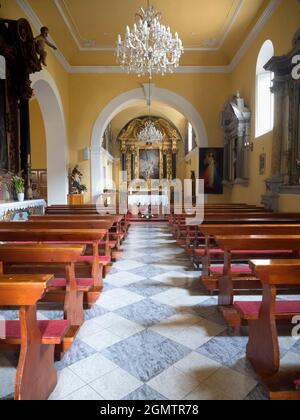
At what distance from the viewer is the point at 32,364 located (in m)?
1.39

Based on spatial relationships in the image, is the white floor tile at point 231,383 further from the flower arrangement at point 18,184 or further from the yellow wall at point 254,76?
the flower arrangement at point 18,184

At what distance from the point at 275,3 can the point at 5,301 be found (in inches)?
267

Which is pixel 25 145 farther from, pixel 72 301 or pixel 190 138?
pixel 190 138

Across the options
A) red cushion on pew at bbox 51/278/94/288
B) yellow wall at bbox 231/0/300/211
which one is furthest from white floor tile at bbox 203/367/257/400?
yellow wall at bbox 231/0/300/211

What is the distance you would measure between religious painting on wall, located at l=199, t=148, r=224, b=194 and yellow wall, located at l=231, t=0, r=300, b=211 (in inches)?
Result: 23.5

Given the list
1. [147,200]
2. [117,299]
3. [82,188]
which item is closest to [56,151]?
[82,188]

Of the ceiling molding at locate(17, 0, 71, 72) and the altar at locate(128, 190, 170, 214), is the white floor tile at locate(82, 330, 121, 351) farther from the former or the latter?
the altar at locate(128, 190, 170, 214)

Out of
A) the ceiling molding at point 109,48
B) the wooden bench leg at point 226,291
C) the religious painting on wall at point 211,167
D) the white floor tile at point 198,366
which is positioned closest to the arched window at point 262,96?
the ceiling molding at point 109,48

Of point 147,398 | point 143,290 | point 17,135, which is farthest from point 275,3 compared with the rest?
point 147,398

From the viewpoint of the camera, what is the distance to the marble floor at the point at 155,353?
65.5 inches

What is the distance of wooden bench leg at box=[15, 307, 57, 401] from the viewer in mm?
1290

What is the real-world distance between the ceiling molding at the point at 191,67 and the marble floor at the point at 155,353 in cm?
567

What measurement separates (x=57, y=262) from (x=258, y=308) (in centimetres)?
135
